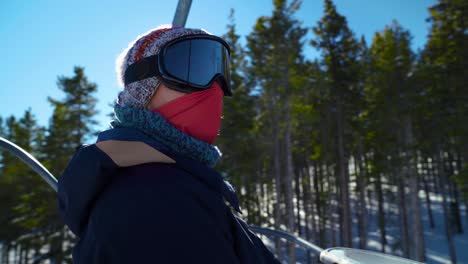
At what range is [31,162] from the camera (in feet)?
10.6

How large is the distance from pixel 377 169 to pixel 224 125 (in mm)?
11865

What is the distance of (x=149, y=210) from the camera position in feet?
2.96

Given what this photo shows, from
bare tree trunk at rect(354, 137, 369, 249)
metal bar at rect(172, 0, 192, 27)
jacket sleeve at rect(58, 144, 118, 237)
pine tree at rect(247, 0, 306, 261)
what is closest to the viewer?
jacket sleeve at rect(58, 144, 118, 237)

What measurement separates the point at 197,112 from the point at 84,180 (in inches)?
24.3

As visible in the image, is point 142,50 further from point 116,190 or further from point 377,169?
point 377,169

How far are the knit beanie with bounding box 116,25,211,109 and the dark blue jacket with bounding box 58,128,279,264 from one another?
30 cm

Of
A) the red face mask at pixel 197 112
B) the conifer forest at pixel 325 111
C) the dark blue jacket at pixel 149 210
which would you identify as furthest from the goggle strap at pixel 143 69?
the conifer forest at pixel 325 111

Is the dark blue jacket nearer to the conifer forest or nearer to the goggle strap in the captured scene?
the goggle strap

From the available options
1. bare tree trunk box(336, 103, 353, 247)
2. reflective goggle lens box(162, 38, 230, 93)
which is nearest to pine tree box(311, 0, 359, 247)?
bare tree trunk box(336, 103, 353, 247)

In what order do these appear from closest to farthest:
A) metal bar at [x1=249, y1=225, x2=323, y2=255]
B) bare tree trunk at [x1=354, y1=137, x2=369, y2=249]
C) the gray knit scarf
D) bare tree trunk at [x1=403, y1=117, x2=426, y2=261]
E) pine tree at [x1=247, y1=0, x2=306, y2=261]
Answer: the gray knit scarf < metal bar at [x1=249, y1=225, x2=323, y2=255] < bare tree trunk at [x1=403, y1=117, x2=426, y2=261] < pine tree at [x1=247, y1=0, x2=306, y2=261] < bare tree trunk at [x1=354, y1=137, x2=369, y2=249]

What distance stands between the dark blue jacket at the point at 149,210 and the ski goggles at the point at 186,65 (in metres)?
0.39

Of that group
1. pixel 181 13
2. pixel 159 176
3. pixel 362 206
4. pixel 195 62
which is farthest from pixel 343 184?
pixel 159 176

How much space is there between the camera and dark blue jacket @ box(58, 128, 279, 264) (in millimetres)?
882

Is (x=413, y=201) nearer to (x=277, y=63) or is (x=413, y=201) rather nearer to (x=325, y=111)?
(x=325, y=111)
